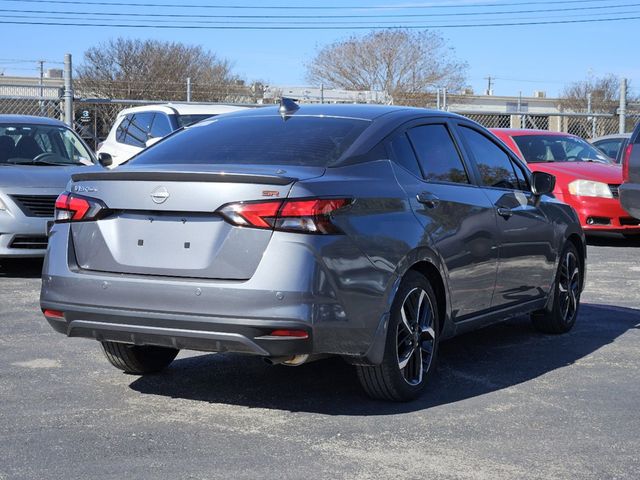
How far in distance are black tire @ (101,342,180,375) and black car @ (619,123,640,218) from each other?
223 inches

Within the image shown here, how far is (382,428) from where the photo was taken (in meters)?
5.05

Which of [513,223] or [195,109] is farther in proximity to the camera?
[195,109]

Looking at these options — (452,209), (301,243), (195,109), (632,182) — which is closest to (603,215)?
(632,182)

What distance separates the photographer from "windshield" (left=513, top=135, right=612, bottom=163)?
14.6 m

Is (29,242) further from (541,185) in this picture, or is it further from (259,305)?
(259,305)

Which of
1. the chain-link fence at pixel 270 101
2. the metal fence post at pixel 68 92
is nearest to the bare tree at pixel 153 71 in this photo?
the chain-link fence at pixel 270 101

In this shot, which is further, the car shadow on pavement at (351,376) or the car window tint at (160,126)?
the car window tint at (160,126)

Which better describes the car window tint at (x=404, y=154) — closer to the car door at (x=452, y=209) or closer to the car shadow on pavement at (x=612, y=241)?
the car door at (x=452, y=209)

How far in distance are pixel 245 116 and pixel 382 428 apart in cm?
215

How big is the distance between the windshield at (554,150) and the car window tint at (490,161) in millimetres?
7471

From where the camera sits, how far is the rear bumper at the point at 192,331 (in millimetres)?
4836

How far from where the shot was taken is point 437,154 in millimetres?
6180

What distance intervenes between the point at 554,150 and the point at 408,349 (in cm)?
978

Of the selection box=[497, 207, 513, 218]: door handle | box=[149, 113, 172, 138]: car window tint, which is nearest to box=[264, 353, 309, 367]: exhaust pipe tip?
box=[497, 207, 513, 218]: door handle
